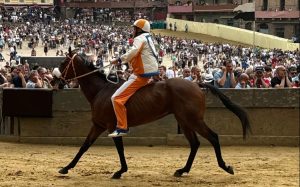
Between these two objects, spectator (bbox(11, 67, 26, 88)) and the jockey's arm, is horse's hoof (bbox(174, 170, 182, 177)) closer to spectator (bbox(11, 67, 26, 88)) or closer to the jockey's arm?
the jockey's arm

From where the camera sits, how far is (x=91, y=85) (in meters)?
11.2

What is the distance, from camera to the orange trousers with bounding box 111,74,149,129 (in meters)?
10.6

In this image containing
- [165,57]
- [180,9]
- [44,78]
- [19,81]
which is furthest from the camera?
[180,9]

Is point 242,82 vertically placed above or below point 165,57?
above

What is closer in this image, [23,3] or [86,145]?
[86,145]

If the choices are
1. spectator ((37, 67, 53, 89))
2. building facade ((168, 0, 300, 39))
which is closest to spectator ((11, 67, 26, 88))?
spectator ((37, 67, 53, 89))

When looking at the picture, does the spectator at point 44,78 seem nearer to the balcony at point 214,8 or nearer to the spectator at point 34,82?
the spectator at point 34,82

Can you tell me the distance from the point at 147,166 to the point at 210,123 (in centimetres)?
315

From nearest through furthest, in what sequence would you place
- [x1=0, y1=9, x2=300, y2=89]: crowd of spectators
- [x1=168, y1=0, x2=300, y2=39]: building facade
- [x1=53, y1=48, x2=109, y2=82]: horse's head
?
[x1=53, y1=48, x2=109, y2=82]: horse's head, [x1=0, y1=9, x2=300, y2=89]: crowd of spectators, [x1=168, y1=0, x2=300, y2=39]: building facade

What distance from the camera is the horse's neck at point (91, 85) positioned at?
11.2 meters

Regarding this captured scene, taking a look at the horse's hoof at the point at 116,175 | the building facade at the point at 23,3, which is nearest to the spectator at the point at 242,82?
the horse's hoof at the point at 116,175

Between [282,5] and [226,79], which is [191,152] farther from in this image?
[282,5]

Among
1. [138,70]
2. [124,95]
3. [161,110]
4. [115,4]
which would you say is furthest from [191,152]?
[115,4]

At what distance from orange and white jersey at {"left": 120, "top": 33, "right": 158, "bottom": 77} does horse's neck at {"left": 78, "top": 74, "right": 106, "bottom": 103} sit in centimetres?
82
